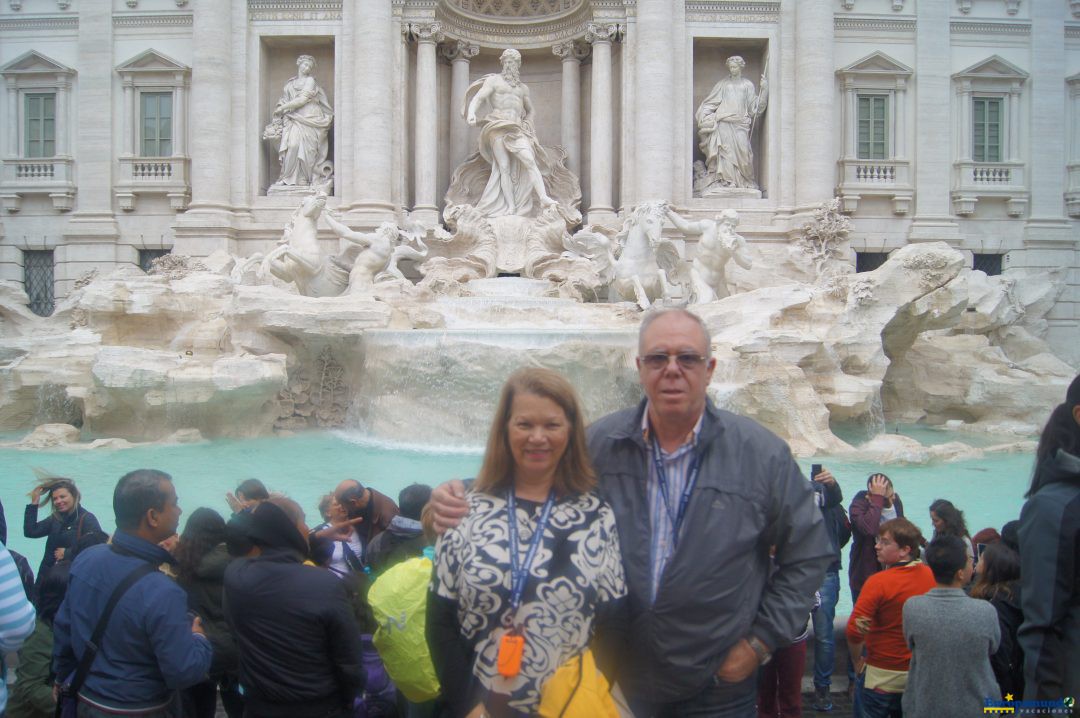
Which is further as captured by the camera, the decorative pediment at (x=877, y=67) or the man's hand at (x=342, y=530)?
the decorative pediment at (x=877, y=67)

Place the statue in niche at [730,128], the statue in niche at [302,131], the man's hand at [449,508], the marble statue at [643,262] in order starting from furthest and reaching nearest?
the statue in niche at [730,128] → the statue in niche at [302,131] → the marble statue at [643,262] → the man's hand at [449,508]

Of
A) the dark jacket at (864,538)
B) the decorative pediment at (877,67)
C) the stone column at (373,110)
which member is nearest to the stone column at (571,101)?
the stone column at (373,110)

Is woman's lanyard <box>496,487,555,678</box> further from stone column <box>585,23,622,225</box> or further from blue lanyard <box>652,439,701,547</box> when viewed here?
stone column <box>585,23,622,225</box>

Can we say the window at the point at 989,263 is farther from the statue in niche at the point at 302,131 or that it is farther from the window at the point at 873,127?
the statue in niche at the point at 302,131

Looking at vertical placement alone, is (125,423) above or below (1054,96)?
below

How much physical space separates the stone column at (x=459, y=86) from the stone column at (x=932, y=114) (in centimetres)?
886

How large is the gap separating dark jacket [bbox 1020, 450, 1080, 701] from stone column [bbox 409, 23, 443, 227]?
44.7 ft

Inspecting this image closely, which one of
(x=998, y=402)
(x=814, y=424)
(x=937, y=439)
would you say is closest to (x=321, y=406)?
(x=814, y=424)

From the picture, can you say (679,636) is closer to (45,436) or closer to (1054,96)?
(45,436)

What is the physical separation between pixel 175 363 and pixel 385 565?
7.75m

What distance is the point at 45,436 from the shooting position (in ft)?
30.4

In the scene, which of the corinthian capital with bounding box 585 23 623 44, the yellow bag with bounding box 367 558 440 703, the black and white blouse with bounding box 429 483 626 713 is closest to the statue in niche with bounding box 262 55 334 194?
the corinthian capital with bounding box 585 23 623 44

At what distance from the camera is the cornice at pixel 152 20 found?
51.8ft

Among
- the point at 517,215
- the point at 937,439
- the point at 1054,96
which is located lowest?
the point at 937,439
